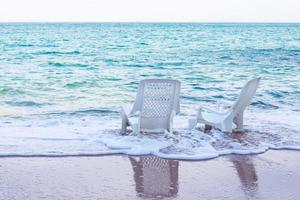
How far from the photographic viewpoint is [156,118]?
26.9 ft

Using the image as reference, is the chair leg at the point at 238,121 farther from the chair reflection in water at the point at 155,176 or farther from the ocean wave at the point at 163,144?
Result: the chair reflection in water at the point at 155,176

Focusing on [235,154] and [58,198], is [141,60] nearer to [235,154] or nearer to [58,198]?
[235,154]

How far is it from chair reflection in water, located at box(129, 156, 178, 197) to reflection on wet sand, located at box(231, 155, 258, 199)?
0.76 metres

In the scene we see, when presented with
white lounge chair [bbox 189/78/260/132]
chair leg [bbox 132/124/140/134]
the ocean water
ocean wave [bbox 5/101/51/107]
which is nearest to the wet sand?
the ocean water

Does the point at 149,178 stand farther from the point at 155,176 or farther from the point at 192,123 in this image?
the point at 192,123

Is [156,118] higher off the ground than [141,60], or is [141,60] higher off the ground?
[156,118]

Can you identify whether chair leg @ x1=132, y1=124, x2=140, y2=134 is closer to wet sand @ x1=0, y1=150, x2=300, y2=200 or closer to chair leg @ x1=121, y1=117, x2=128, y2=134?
chair leg @ x1=121, y1=117, x2=128, y2=134

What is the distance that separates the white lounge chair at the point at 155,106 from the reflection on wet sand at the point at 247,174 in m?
1.58

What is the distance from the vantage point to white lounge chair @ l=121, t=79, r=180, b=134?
8055 mm

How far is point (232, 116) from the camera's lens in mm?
8562

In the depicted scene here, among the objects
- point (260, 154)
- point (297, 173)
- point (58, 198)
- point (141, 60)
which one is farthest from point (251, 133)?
point (141, 60)

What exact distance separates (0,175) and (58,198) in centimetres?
112

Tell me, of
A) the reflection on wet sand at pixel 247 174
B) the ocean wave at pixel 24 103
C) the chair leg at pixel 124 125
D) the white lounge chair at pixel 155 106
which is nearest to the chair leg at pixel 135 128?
the white lounge chair at pixel 155 106

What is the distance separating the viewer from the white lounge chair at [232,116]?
8.44 meters
